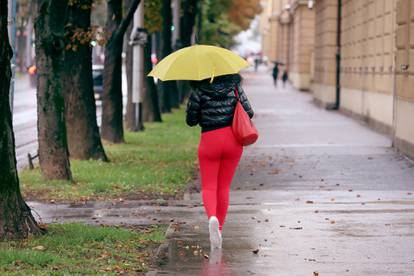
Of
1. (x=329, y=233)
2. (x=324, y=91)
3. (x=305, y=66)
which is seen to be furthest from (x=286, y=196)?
(x=305, y=66)

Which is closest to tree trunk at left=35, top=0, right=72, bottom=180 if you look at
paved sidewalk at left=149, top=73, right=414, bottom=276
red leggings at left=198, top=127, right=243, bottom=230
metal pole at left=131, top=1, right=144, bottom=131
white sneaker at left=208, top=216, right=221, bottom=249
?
paved sidewalk at left=149, top=73, right=414, bottom=276

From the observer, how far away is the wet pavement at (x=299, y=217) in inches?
399

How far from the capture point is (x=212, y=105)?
36.2ft

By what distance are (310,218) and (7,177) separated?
398 centimetres

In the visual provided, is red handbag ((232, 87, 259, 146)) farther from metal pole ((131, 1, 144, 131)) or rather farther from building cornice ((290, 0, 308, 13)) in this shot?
building cornice ((290, 0, 308, 13))

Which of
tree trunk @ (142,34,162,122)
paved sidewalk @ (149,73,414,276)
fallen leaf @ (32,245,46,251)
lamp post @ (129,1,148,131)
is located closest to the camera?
paved sidewalk @ (149,73,414,276)

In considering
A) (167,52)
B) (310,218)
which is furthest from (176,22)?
(310,218)

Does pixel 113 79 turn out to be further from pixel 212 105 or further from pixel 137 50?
pixel 212 105

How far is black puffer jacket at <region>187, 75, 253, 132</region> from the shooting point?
11000mm

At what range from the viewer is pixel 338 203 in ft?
49.1

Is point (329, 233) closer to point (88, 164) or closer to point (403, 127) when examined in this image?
point (88, 164)

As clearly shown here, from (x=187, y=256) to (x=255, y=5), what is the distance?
237ft

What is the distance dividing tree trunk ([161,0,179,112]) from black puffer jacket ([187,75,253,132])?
2641 cm

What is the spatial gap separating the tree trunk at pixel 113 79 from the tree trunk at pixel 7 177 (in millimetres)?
12197
